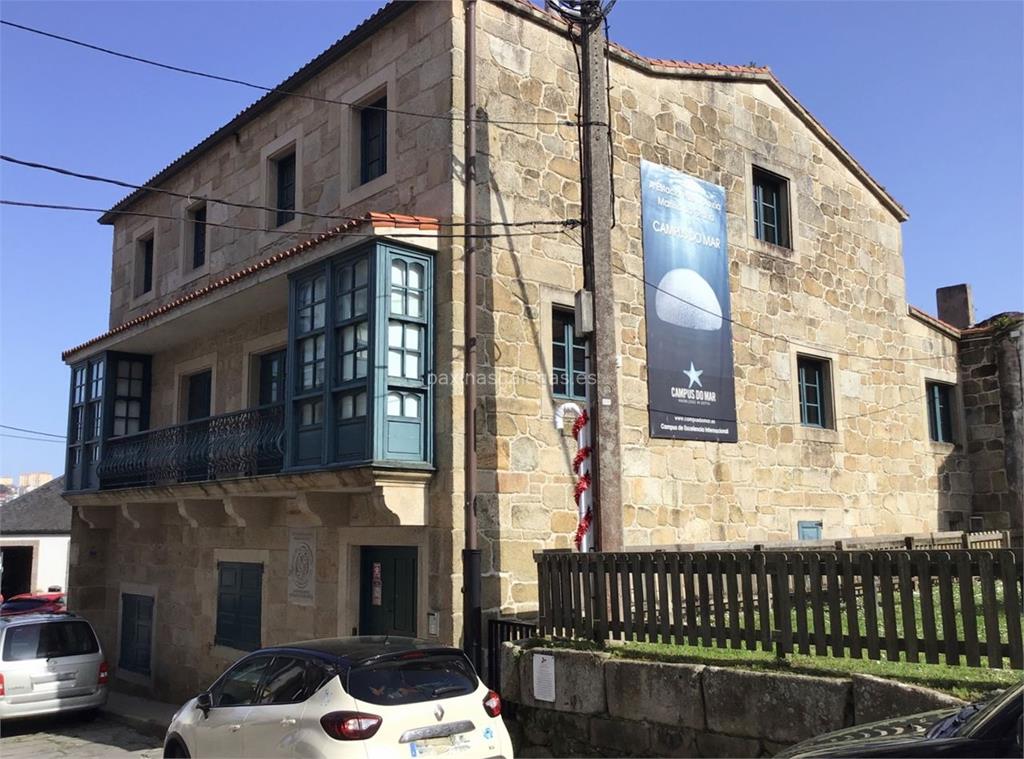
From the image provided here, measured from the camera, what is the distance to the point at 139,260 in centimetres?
1850

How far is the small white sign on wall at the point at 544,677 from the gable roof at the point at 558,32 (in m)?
6.92

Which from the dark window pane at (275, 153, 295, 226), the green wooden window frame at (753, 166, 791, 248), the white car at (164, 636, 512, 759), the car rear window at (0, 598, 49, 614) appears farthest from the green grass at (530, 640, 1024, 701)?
the car rear window at (0, 598, 49, 614)

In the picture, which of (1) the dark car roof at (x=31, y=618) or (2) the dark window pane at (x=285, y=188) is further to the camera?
(2) the dark window pane at (x=285, y=188)

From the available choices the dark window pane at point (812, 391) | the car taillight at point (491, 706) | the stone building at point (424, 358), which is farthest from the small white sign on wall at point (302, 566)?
the dark window pane at point (812, 391)

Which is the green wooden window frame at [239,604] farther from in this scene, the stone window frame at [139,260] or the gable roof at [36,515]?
the gable roof at [36,515]

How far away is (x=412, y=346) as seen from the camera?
10.4m

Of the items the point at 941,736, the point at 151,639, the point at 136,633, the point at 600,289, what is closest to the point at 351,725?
the point at 941,736

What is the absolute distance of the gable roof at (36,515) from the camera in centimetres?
3158

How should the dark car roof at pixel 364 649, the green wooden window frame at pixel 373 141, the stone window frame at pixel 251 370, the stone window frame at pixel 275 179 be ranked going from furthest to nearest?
1. the stone window frame at pixel 251 370
2. the stone window frame at pixel 275 179
3. the green wooden window frame at pixel 373 141
4. the dark car roof at pixel 364 649

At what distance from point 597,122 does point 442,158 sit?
7.21 feet

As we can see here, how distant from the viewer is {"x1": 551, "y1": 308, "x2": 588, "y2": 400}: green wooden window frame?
37.3 ft

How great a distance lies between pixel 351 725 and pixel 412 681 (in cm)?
62

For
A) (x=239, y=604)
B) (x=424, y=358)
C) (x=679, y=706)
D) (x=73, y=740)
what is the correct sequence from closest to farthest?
(x=679, y=706) < (x=424, y=358) < (x=73, y=740) < (x=239, y=604)

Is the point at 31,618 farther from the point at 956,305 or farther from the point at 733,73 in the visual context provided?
the point at 956,305
